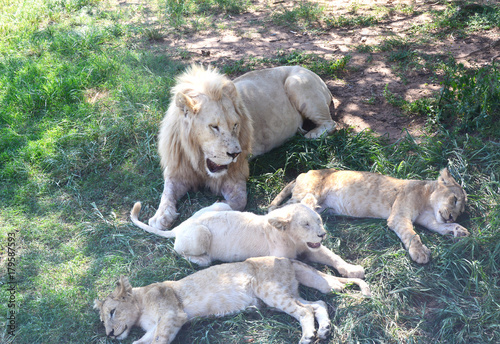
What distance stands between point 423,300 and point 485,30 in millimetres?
4824

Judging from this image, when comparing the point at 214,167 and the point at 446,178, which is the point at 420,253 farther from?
the point at 214,167

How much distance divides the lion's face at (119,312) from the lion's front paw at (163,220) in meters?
1.03

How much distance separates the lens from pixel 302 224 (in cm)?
346

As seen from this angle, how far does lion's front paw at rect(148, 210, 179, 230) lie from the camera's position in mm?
4277

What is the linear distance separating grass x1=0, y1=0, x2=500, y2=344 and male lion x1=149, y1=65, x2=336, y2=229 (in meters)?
0.21

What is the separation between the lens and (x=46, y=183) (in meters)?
5.11

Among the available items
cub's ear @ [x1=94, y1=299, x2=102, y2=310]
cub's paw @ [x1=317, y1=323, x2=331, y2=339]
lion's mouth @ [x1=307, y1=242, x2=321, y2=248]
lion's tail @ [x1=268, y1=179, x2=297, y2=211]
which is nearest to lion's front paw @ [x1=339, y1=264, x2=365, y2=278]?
lion's mouth @ [x1=307, y1=242, x2=321, y2=248]

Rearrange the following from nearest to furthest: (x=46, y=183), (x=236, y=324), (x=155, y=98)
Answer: (x=236, y=324), (x=46, y=183), (x=155, y=98)

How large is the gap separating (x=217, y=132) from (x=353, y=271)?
1.68 meters

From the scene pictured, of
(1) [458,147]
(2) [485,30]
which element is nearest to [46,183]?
(1) [458,147]

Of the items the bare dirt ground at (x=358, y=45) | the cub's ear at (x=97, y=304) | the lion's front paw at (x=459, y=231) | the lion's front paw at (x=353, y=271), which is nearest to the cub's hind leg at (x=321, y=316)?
the lion's front paw at (x=353, y=271)

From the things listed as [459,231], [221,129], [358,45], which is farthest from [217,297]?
[358,45]

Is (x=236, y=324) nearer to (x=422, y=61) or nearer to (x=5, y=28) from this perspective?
(x=422, y=61)

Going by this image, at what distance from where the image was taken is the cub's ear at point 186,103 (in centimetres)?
417
